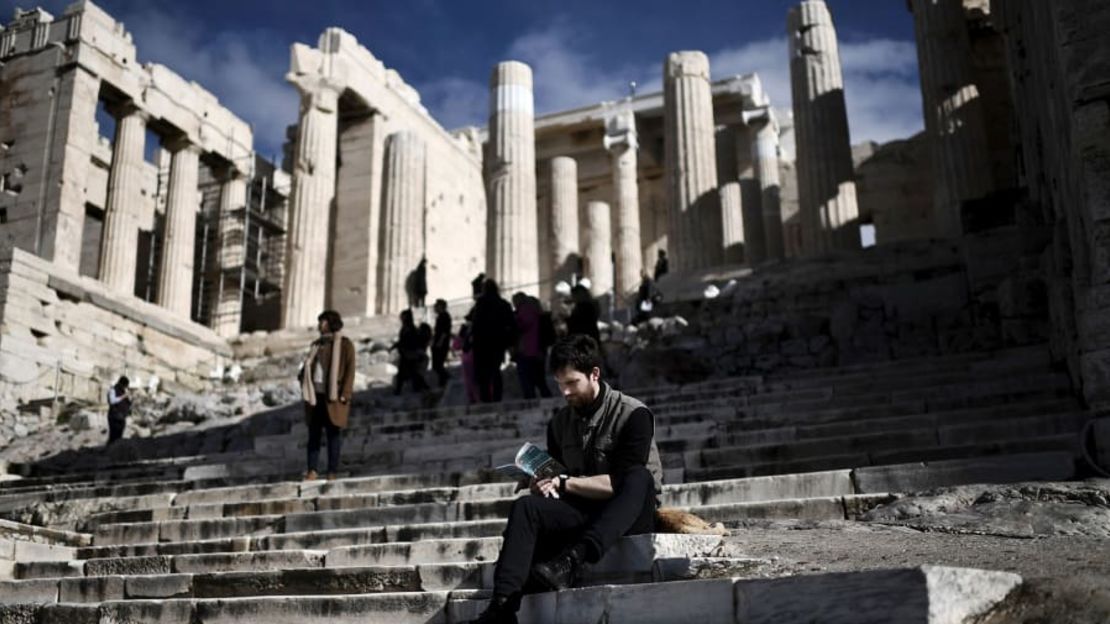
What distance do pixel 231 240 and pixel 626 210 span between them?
445 inches

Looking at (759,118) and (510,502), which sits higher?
(759,118)

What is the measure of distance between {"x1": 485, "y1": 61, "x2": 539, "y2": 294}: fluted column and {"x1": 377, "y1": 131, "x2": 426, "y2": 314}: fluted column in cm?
329

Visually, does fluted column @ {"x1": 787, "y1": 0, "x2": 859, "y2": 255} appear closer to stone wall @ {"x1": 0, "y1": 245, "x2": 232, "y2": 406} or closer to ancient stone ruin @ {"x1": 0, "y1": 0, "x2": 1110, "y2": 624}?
ancient stone ruin @ {"x1": 0, "y1": 0, "x2": 1110, "y2": 624}

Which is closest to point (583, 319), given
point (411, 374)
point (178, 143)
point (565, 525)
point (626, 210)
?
point (411, 374)

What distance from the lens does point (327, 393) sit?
332 inches

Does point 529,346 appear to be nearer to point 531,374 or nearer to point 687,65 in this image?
point 531,374

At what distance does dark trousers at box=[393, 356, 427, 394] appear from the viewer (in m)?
14.5

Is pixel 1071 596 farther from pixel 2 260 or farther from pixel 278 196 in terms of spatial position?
pixel 278 196

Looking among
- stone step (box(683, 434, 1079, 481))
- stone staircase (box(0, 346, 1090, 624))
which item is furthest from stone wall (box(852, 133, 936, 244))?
stone step (box(683, 434, 1079, 481))

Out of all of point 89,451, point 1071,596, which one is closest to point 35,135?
point 89,451

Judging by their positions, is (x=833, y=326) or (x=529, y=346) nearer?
(x=529, y=346)

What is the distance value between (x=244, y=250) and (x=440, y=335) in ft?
49.6

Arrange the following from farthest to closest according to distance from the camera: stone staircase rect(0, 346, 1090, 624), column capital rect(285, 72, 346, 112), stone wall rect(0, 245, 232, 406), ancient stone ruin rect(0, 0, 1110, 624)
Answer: column capital rect(285, 72, 346, 112) → stone wall rect(0, 245, 232, 406) → ancient stone ruin rect(0, 0, 1110, 624) → stone staircase rect(0, 346, 1090, 624)

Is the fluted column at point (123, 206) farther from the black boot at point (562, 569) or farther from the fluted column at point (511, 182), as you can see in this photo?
the black boot at point (562, 569)
